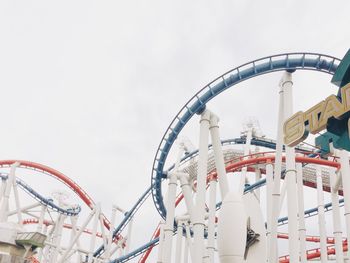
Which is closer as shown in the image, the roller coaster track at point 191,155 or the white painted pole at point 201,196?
the white painted pole at point 201,196

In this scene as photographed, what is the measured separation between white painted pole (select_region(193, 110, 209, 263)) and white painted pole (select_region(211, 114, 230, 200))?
1.01ft

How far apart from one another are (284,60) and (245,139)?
418 inches

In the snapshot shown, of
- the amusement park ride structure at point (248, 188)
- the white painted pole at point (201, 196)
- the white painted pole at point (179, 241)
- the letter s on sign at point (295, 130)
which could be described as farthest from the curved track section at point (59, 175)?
the letter s on sign at point (295, 130)

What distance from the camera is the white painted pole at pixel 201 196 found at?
39.0 ft

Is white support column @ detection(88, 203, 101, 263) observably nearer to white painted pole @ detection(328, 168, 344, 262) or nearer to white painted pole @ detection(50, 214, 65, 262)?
white painted pole @ detection(50, 214, 65, 262)

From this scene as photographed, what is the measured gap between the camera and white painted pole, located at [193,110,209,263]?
11891 mm

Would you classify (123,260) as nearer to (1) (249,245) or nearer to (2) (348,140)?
(1) (249,245)

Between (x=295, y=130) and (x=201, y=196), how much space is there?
7579 mm

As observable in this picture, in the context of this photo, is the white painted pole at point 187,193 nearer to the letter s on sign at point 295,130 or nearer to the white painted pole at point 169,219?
the white painted pole at point 169,219

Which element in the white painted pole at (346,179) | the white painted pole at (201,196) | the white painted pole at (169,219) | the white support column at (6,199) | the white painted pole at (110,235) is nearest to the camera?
the white painted pole at (201,196)

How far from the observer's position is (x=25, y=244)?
35.8ft

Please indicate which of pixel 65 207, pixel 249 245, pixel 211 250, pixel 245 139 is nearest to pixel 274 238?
pixel 249 245

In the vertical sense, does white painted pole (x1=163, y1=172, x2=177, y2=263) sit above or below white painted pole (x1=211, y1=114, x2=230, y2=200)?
below

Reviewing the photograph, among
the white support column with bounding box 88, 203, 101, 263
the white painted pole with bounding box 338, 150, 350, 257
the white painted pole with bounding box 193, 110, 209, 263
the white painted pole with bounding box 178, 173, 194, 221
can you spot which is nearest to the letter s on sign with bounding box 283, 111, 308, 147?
the white painted pole with bounding box 193, 110, 209, 263
